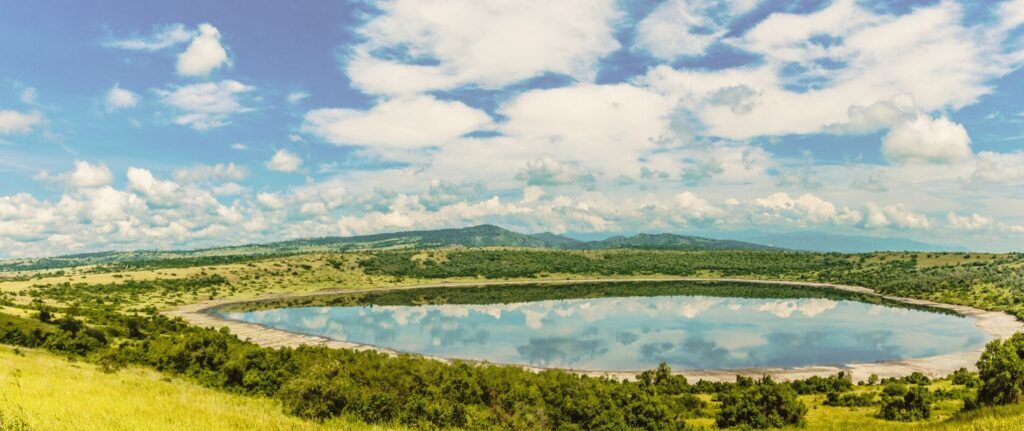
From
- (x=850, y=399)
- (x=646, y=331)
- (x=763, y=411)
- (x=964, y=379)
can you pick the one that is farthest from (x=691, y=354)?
(x=763, y=411)

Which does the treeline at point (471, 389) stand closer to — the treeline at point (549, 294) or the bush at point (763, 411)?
the bush at point (763, 411)

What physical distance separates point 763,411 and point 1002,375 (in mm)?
11501

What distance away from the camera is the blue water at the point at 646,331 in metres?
61.1

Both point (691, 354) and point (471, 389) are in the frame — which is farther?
point (691, 354)

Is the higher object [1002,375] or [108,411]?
[108,411]

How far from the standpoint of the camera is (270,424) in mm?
15023

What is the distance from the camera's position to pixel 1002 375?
26359 mm

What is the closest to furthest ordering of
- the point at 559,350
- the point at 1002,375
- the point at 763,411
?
the point at 1002,375 → the point at 763,411 → the point at 559,350

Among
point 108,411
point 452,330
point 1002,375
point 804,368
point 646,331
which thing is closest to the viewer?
point 108,411

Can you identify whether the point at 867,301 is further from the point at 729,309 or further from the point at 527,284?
the point at 527,284

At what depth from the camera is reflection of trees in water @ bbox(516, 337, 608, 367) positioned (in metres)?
59.5

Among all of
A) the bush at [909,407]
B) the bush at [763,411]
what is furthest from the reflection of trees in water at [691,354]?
the bush at [909,407]

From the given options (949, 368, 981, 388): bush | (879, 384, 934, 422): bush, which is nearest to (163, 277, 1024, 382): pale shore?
(949, 368, 981, 388): bush

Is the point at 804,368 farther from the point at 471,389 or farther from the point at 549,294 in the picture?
the point at 549,294
